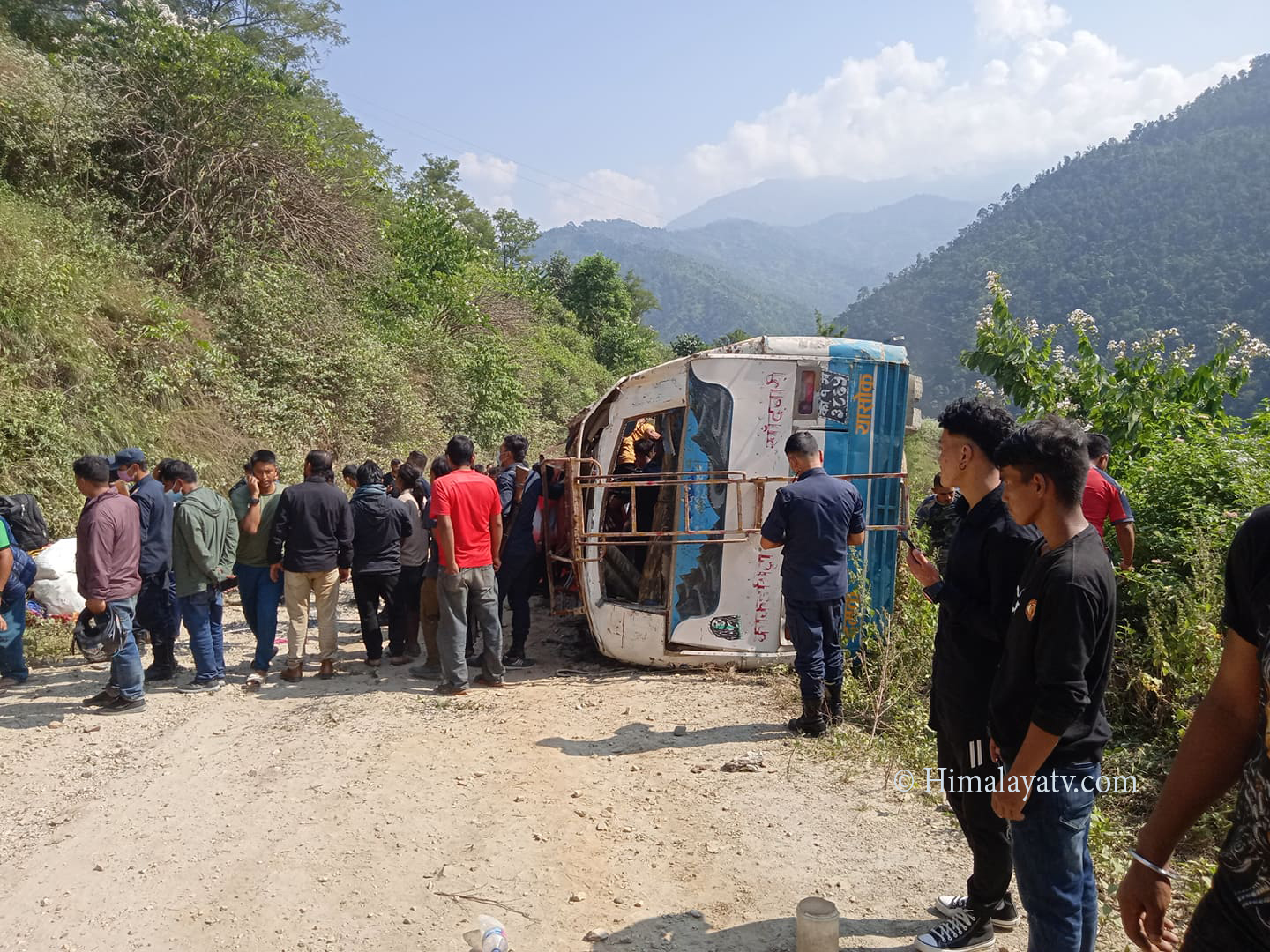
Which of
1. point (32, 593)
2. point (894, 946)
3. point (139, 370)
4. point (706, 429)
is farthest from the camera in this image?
point (139, 370)

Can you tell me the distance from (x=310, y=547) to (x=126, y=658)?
54.8 inches

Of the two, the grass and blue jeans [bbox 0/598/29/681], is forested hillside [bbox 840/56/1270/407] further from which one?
blue jeans [bbox 0/598/29/681]

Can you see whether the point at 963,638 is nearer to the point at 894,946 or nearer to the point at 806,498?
the point at 894,946

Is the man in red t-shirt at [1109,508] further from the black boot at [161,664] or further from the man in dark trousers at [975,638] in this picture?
the black boot at [161,664]

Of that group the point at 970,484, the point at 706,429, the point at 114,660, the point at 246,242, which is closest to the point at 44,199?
the point at 246,242

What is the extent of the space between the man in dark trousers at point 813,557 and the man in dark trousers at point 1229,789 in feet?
10.8

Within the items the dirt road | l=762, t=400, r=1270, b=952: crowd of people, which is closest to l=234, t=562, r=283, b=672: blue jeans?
the dirt road

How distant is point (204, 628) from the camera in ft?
20.7

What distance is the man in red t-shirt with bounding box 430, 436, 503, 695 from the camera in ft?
20.1

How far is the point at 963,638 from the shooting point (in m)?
3.04

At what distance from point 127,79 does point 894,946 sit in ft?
56.2

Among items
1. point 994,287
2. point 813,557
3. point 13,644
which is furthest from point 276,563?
point 994,287

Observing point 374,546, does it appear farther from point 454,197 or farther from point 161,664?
point 454,197

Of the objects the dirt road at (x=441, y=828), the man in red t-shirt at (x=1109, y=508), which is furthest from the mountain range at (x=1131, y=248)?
the dirt road at (x=441, y=828)
